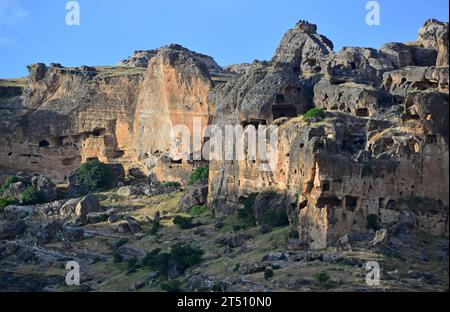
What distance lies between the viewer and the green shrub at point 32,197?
88.0 m

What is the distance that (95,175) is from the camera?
301 feet

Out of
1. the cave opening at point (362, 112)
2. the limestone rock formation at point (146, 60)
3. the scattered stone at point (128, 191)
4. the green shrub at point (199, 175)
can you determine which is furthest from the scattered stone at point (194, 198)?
the limestone rock formation at point (146, 60)

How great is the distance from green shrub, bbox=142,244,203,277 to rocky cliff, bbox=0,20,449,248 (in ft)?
16.2

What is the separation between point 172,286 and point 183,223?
13.9 metres

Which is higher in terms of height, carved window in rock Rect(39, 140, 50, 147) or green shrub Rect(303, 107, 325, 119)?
green shrub Rect(303, 107, 325, 119)

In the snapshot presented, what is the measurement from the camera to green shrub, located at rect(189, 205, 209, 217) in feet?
253

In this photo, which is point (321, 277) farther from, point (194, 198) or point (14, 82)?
point (14, 82)

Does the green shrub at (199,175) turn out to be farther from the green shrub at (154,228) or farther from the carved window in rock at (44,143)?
the carved window in rock at (44,143)

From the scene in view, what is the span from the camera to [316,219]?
61500 millimetres

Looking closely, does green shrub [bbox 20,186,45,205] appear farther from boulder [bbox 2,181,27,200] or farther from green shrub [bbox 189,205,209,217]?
green shrub [bbox 189,205,209,217]

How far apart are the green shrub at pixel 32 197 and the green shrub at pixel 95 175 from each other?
3839 mm
